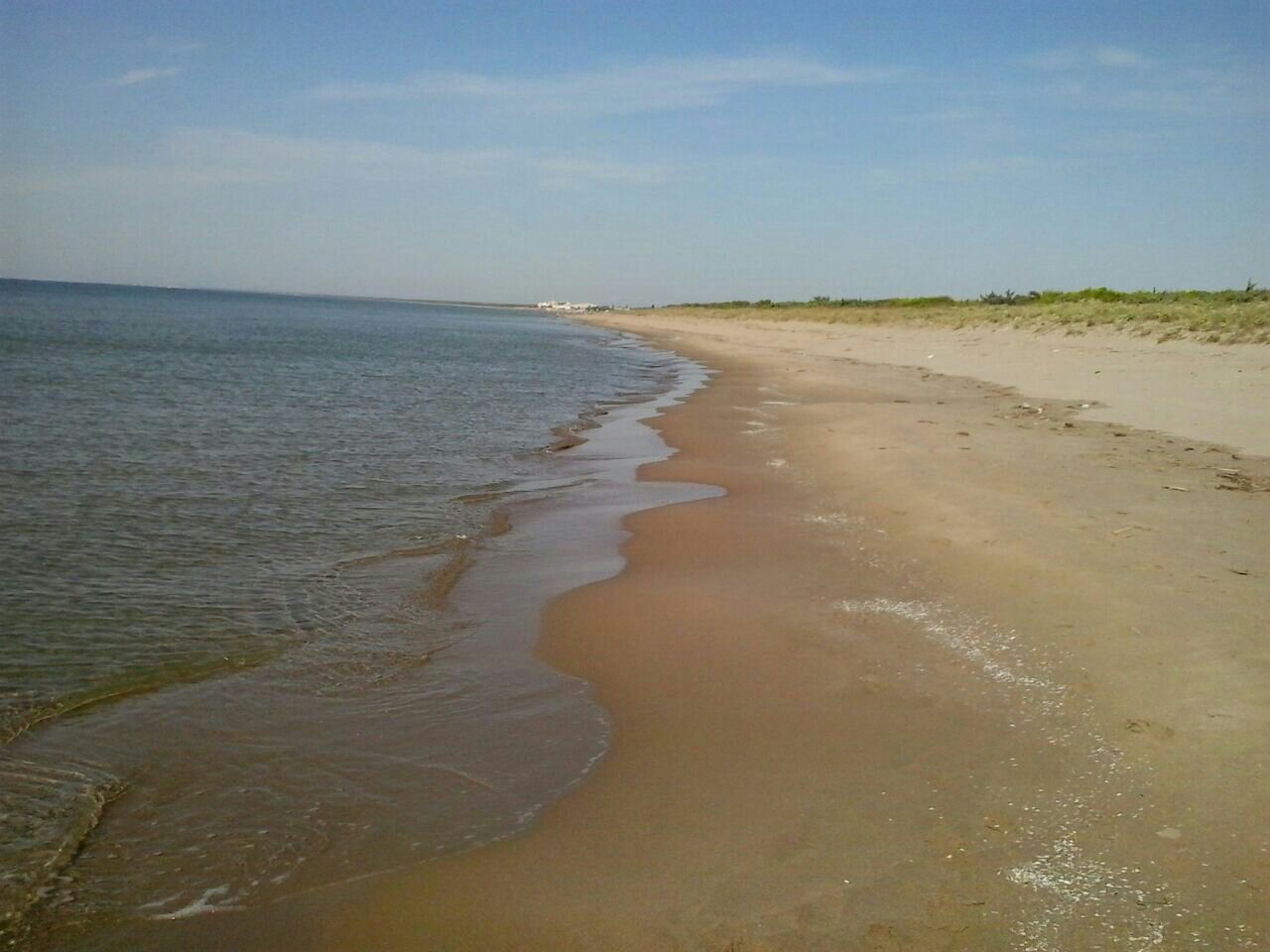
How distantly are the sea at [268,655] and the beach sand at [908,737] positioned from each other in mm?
310

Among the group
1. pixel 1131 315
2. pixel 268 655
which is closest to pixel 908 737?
pixel 268 655

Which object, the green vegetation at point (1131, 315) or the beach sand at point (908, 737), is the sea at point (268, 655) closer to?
the beach sand at point (908, 737)

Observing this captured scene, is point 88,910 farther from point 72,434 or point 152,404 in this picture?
point 152,404

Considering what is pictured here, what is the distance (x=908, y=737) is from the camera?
4.12 metres

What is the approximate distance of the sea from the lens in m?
3.44

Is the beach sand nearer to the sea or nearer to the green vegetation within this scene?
the sea

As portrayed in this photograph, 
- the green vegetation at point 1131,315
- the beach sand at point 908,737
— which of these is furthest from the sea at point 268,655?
the green vegetation at point 1131,315

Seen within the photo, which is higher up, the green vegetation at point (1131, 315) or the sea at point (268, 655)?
the green vegetation at point (1131, 315)

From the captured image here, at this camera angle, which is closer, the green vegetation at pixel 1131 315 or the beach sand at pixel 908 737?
the beach sand at pixel 908 737

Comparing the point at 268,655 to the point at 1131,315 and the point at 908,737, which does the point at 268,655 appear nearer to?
the point at 908,737

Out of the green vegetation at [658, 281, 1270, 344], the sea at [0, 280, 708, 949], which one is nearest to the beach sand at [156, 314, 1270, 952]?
the sea at [0, 280, 708, 949]

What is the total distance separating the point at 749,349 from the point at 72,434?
Answer: 96.8 ft

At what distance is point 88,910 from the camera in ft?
10.1

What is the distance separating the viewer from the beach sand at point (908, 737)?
2.93m
